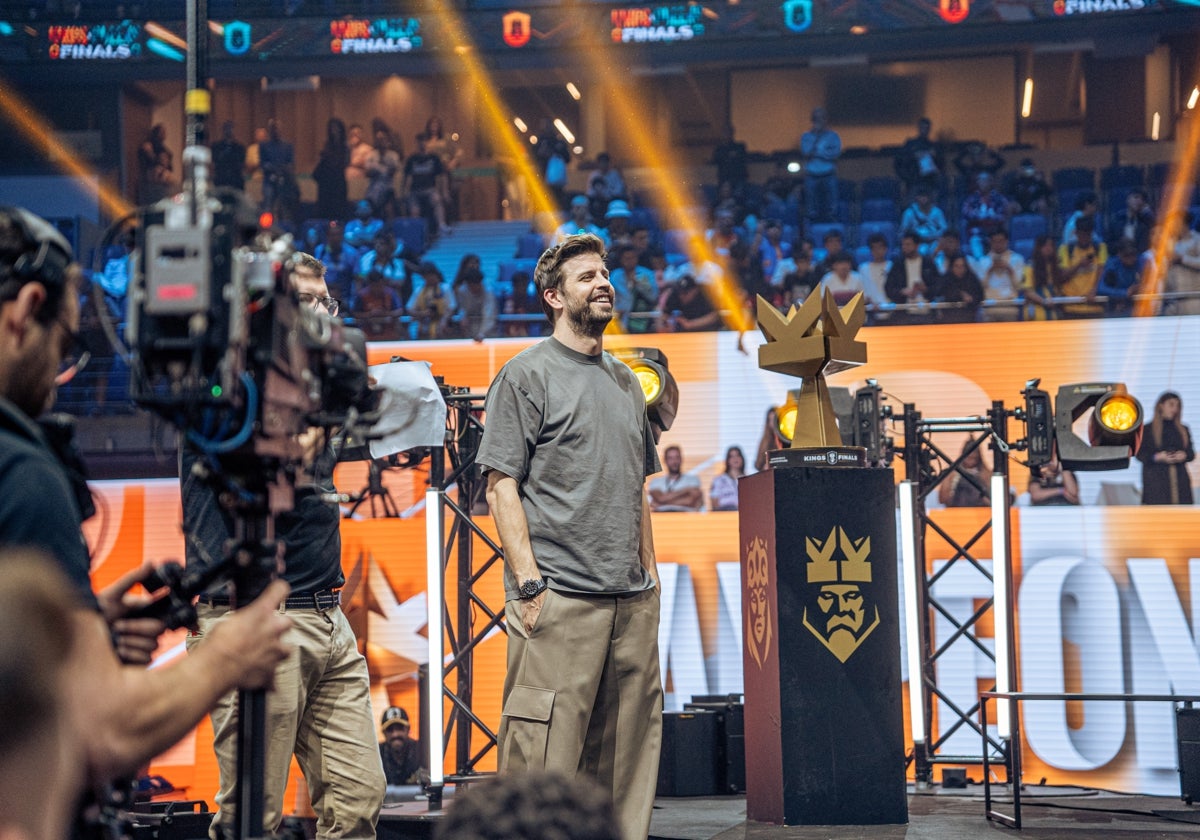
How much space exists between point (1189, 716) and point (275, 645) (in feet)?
18.7

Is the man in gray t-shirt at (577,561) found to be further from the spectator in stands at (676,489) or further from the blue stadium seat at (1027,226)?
the blue stadium seat at (1027,226)

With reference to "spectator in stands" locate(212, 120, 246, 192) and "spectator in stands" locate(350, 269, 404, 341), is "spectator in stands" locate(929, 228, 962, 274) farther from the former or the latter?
"spectator in stands" locate(212, 120, 246, 192)

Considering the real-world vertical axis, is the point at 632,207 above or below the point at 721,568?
above

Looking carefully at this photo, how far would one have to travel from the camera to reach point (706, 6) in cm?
1366

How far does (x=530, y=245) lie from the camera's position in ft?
42.5

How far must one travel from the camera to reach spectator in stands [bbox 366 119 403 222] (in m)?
13.5

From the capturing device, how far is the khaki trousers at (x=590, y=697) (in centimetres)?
350

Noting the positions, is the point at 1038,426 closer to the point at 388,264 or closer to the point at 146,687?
the point at 146,687

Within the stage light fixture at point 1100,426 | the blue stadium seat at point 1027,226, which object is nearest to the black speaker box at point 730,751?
the stage light fixture at point 1100,426

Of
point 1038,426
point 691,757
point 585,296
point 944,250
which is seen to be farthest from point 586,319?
point 944,250

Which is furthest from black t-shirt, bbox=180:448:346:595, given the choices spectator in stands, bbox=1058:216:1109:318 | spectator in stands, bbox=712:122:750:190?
spectator in stands, bbox=712:122:750:190

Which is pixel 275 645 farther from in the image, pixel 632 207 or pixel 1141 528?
pixel 632 207

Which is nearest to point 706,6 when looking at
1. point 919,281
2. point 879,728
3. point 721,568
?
point 919,281

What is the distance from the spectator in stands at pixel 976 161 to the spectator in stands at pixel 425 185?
5279 mm
